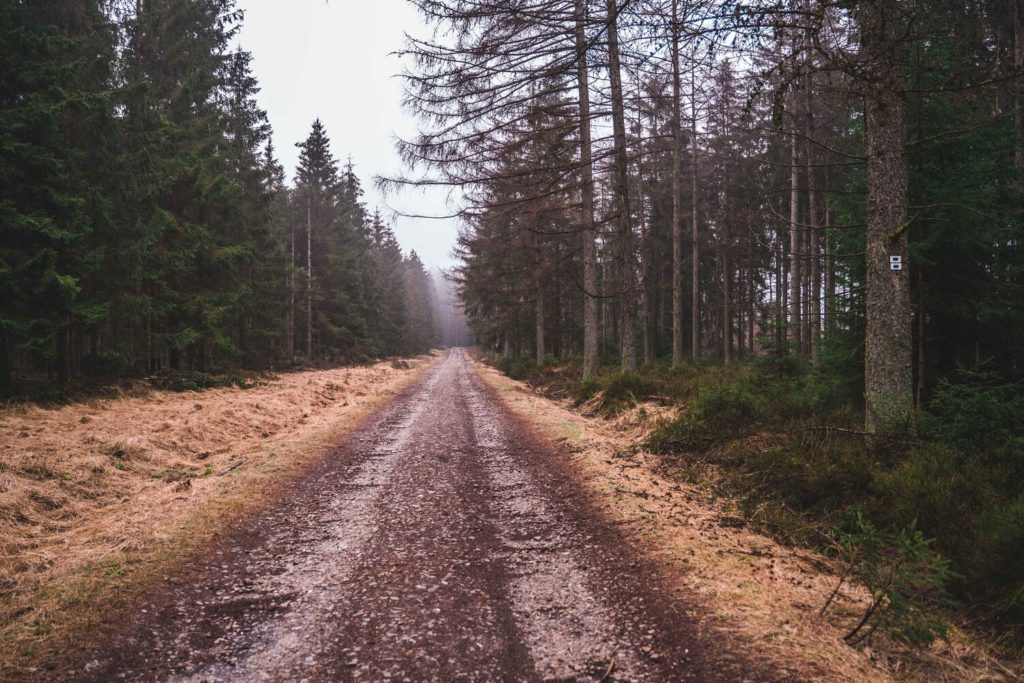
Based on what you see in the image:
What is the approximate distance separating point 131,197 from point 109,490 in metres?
13.0

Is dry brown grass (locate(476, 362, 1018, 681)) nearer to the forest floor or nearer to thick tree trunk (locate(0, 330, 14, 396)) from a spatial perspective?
the forest floor

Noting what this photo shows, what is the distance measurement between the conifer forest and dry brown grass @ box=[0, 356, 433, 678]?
6 cm

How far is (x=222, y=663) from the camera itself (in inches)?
114

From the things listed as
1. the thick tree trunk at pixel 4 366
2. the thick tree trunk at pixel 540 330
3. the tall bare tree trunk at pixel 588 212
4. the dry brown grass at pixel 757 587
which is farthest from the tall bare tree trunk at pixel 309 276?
the dry brown grass at pixel 757 587

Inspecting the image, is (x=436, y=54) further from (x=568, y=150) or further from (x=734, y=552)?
(x=734, y=552)

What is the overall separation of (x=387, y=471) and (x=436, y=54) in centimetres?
1089

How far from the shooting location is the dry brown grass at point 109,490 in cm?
355

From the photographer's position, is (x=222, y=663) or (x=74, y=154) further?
(x=74, y=154)

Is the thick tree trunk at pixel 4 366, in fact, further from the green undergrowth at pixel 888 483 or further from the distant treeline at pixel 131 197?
the green undergrowth at pixel 888 483

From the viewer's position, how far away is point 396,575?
398cm

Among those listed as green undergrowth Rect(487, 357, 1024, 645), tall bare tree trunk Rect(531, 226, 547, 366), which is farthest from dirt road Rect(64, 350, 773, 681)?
tall bare tree trunk Rect(531, 226, 547, 366)

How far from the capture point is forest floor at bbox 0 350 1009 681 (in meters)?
2.87

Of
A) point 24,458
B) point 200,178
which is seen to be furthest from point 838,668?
point 200,178

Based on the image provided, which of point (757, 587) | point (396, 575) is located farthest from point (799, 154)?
point (396, 575)
